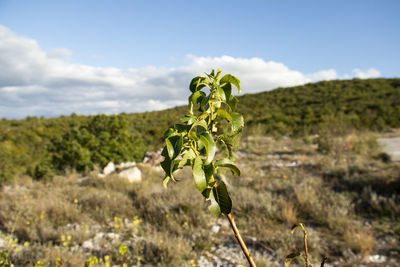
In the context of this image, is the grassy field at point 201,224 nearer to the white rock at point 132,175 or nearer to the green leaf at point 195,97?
the white rock at point 132,175

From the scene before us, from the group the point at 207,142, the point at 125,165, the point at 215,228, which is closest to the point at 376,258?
the point at 215,228

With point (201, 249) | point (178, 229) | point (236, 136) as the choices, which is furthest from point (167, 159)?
point (178, 229)

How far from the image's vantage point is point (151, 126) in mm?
22234

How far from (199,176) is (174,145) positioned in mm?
89

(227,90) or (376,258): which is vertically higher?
(227,90)

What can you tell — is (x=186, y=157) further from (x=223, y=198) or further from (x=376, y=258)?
(x=376, y=258)

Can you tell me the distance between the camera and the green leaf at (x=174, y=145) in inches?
21.5

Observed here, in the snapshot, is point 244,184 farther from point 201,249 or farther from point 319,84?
point 319,84

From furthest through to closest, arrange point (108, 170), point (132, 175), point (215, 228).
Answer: point (108, 170)
point (132, 175)
point (215, 228)

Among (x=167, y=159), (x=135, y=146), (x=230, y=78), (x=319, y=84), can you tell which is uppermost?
(x=319, y=84)

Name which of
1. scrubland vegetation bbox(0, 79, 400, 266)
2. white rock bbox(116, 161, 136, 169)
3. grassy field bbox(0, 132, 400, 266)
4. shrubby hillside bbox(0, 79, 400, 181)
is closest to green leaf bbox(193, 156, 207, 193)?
scrubland vegetation bbox(0, 79, 400, 266)

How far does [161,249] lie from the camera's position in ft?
10.0

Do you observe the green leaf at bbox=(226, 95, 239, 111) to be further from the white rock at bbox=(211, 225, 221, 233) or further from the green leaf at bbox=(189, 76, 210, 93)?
the white rock at bbox=(211, 225, 221, 233)

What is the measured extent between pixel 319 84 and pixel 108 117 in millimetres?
30802
